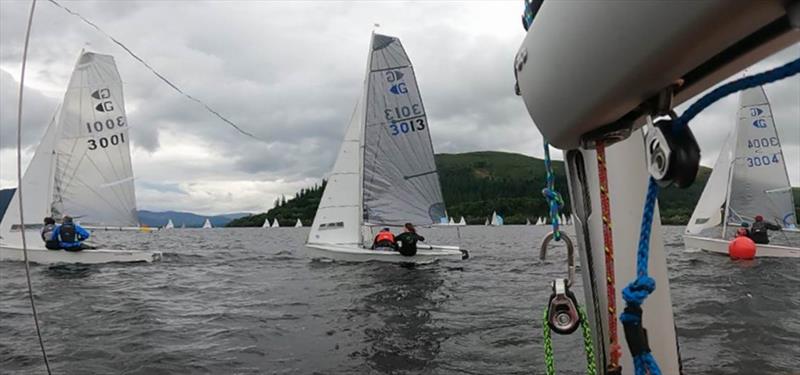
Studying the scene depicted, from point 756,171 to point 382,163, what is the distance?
16059mm

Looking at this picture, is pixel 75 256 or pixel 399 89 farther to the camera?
pixel 399 89

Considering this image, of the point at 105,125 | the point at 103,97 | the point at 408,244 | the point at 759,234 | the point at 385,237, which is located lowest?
the point at 759,234

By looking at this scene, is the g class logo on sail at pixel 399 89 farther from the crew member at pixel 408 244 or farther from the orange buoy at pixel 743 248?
the orange buoy at pixel 743 248

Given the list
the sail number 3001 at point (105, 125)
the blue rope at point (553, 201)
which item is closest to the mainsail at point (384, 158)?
the sail number 3001 at point (105, 125)

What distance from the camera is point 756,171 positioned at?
78.9ft

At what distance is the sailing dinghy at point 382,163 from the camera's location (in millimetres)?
21609

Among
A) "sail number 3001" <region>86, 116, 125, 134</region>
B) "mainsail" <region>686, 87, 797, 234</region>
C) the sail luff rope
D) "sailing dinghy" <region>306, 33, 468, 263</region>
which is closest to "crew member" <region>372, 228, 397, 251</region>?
"sailing dinghy" <region>306, 33, 468, 263</region>

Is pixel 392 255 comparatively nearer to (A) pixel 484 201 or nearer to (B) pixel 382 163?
(B) pixel 382 163

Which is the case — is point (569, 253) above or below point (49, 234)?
below

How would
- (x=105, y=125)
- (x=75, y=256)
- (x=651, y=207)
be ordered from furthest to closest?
(x=105, y=125) → (x=75, y=256) → (x=651, y=207)

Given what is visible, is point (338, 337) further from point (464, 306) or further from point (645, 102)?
point (645, 102)

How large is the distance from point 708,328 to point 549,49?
9.33m

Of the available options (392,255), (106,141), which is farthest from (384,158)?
(106,141)

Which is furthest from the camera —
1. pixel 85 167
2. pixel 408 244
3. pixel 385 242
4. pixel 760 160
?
pixel 760 160
